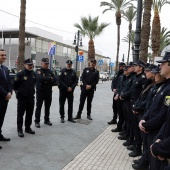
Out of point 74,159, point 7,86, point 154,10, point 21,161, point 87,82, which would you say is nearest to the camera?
point 21,161

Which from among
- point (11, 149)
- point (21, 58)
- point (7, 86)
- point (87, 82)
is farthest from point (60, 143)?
point (21, 58)

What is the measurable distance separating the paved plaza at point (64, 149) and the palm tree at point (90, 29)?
83.8ft

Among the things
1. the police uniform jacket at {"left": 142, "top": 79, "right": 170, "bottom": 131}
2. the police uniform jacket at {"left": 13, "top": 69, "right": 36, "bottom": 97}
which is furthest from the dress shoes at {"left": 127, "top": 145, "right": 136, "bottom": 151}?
the police uniform jacket at {"left": 13, "top": 69, "right": 36, "bottom": 97}

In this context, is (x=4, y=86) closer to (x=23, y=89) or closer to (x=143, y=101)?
(x=23, y=89)

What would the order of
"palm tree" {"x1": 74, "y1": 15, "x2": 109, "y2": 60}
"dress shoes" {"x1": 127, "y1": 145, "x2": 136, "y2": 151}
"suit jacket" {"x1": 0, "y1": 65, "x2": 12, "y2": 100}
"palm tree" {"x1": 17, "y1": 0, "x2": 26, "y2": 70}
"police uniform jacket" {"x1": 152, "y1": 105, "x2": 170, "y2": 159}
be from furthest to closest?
"palm tree" {"x1": 74, "y1": 15, "x2": 109, "y2": 60}
"palm tree" {"x1": 17, "y1": 0, "x2": 26, "y2": 70}
"dress shoes" {"x1": 127, "y1": 145, "x2": 136, "y2": 151}
"suit jacket" {"x1": 0, "y1": 65, "x2": 12, "y2": 100}
"police uniform jacket" {"x1": 152, "y1": 105, "x2": 170, "y2": 159}

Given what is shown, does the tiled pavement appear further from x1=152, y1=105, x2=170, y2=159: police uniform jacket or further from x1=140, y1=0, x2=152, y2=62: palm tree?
x1=140, y1=0, x2=152, y2=62: palm tree

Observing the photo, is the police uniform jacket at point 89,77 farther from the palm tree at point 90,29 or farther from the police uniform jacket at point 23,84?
A: the palm tree at point 90,29

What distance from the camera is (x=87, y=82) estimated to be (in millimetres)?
8492

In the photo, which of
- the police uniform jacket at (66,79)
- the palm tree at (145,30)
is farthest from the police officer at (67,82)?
the palm tree at (145,30)

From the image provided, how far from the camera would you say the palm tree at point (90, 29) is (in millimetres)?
32375

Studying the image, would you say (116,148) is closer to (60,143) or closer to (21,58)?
(60,143)

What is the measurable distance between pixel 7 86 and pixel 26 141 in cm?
135

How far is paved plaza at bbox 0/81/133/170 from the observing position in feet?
14.7

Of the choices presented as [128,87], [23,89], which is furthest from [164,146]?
[23,89]
